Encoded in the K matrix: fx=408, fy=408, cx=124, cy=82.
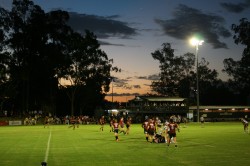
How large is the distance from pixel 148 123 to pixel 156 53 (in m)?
85.2

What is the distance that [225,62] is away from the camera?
113750 mm

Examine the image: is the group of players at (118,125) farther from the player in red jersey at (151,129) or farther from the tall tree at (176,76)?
the tall tree at (176,76)

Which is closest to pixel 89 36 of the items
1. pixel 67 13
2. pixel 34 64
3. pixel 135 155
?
pixel 67 13

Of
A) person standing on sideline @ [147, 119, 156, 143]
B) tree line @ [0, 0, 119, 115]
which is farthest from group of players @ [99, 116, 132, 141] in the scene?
tree line @ [0, 0, 119, 115]

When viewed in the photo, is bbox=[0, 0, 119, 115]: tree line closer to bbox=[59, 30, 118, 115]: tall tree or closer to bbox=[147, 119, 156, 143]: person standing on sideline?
bbox=[59, 30, 118, 115]: tall tree

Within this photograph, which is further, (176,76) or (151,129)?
(176,76)

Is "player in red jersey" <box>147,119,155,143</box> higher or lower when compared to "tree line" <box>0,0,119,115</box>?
lower

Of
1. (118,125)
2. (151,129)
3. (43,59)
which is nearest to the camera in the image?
(151,129)

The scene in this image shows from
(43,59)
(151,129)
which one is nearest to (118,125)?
(151,129)

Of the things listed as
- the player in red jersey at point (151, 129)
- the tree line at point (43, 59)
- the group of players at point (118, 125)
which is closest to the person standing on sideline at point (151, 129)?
the player in red jersey at point (151, 129)

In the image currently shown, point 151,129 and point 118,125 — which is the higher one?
point 118,125

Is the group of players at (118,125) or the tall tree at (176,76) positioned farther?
the tall tree at (176,76)

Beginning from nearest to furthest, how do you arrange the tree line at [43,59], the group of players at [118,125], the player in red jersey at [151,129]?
the player in red jersey at [151,129] < the group of players at [118,125] < the tree line at [43,59]

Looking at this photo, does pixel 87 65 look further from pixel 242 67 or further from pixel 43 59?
pixel 242 67
